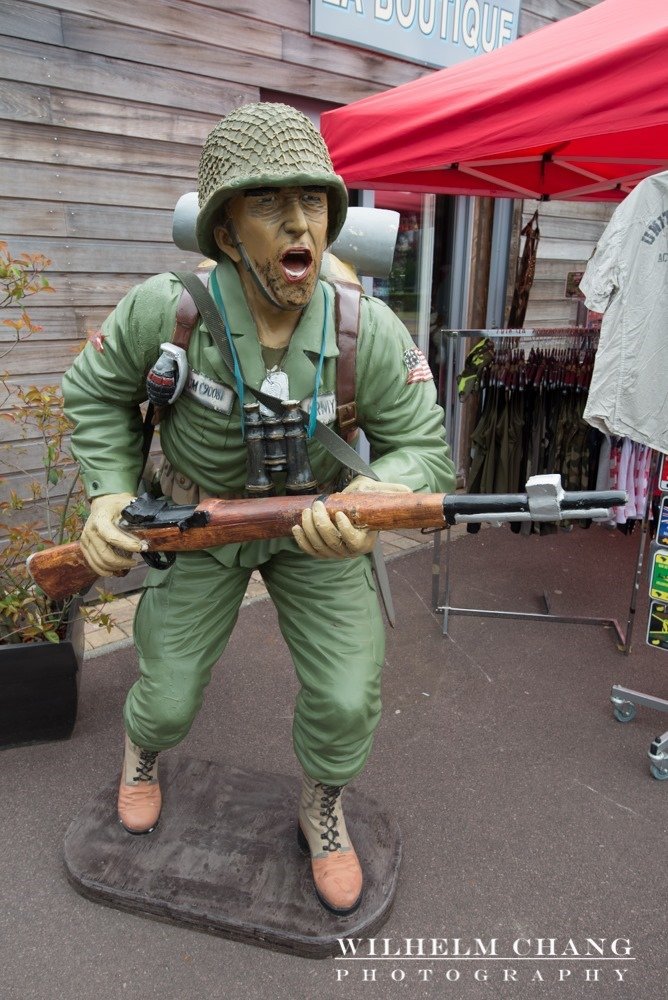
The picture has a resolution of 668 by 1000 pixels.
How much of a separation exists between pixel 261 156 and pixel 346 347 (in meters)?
0.49

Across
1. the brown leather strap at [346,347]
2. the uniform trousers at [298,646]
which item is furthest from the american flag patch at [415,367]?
the uniform trousers at [298,646]

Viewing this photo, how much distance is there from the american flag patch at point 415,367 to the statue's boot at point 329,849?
3.81ft

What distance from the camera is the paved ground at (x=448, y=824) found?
1.86 meters

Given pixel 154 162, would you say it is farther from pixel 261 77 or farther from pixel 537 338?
pixel 537 338

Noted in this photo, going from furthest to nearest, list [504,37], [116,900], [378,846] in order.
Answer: [504,37] < [378,846] < [116,900]

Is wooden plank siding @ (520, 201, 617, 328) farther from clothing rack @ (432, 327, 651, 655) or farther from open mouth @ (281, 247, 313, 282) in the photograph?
open mouth @ (281, 247, 313, 282)

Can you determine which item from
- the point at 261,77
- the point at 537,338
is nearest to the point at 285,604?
the point at 537,338

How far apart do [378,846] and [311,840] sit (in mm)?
262

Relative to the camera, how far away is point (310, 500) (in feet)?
5.57

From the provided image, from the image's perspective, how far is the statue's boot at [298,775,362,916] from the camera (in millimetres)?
1982

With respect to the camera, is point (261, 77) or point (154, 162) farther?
point (261, 77)

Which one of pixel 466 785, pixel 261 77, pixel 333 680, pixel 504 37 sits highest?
pixel 504 37

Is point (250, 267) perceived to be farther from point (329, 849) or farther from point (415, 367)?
point (329, 849)

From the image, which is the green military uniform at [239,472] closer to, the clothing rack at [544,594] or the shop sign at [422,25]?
the clothing rack at [544,594]
